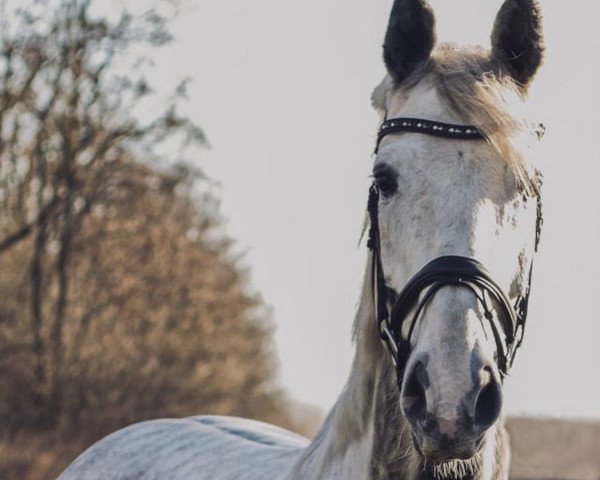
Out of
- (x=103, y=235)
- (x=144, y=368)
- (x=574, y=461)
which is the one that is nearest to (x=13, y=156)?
(x=103, y=235)

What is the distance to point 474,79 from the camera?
12.2 ft

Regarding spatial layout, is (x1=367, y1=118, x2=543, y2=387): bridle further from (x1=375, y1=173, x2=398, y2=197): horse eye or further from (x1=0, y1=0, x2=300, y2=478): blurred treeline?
(x1=0, y1=0, x2=300, y2=478): blurred treeline

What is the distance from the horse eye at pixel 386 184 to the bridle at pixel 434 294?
0.07 meters

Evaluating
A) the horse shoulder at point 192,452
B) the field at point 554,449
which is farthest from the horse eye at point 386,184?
the field at point 554,449

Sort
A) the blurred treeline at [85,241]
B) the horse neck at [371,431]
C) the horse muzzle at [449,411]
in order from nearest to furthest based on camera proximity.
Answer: the horse muzzle at [449,411] → the horse neck at [371,431] → the blurred treeline at [85,241]

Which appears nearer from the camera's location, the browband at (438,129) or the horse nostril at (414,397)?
the horse nostril at (414,397)

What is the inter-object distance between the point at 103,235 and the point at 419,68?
18.1 m

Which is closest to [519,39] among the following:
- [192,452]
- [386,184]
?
[386,184]

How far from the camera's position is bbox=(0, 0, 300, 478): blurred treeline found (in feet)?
60.8

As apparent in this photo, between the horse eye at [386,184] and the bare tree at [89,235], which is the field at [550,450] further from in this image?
the bare tree at [89,235]

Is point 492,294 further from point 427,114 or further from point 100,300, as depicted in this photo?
point 100,300

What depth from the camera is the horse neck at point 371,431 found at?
358 centimetres

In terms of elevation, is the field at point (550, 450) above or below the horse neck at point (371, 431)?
below

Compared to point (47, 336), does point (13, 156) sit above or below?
above
